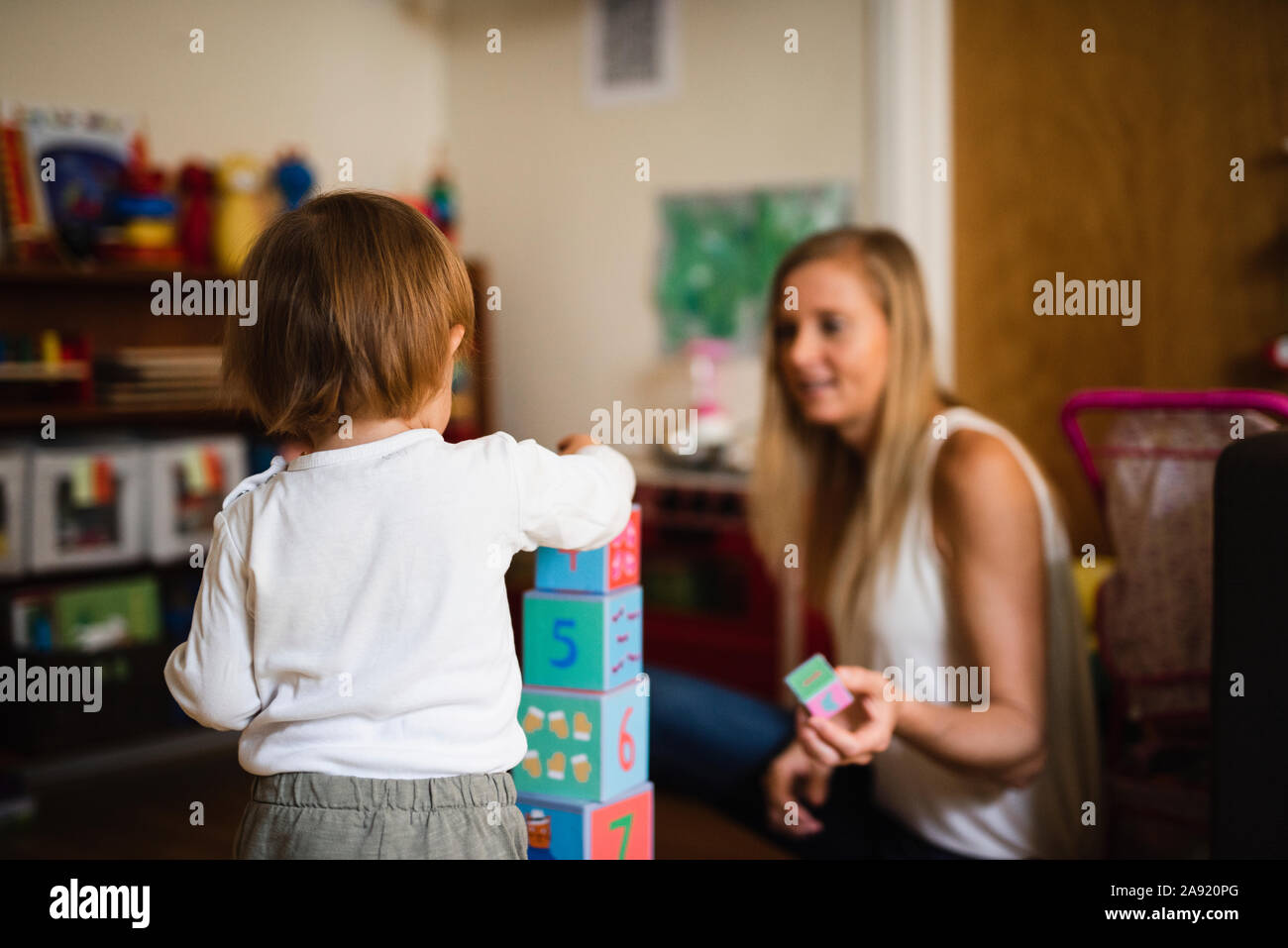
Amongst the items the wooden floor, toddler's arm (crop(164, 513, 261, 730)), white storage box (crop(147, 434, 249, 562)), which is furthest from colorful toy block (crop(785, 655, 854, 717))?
white storage box (crop(147, 434, 249, 562))

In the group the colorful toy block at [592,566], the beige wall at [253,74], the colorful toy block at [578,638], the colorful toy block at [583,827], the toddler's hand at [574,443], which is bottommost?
the colorful toy block at [583,827]

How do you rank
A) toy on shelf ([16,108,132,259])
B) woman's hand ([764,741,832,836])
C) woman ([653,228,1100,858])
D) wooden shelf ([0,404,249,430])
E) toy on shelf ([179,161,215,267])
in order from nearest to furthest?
1. woman ([653,228,1100,858])
2. woman's hand ([764,741,832,836])
3. wooden shelf ([0,404,249,430])
4. toy on shelf ([16,108,132,259])
5. toy on shelf ([179,161,215,267])

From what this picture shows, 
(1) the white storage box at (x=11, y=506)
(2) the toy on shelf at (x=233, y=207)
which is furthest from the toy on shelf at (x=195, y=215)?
(1) the white storage box at (x=11, y=506)

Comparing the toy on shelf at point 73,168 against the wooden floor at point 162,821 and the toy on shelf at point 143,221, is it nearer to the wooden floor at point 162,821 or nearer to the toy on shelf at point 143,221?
the toy on shelf at point 143,221

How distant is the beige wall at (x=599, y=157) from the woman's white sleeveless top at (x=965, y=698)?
2.32 metres

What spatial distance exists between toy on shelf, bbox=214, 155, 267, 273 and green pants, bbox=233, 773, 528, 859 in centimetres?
280

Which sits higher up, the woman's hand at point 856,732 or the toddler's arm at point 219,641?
the toddler's arm at point 219,641

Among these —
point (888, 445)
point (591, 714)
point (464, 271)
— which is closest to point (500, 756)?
point (591, 714)

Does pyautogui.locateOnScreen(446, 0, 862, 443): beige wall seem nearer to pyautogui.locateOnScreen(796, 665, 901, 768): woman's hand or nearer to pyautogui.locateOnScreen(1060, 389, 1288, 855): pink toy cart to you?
pyautogui.locateOnScreen(1060, 389, 1288, 855): pink toy cart

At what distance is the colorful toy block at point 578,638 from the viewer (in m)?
1.05

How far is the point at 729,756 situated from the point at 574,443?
74cm

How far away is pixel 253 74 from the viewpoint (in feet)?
12.2

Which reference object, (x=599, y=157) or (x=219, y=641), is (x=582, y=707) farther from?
(x=599, y=157)

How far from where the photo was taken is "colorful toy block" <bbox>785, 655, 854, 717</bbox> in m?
1.13
